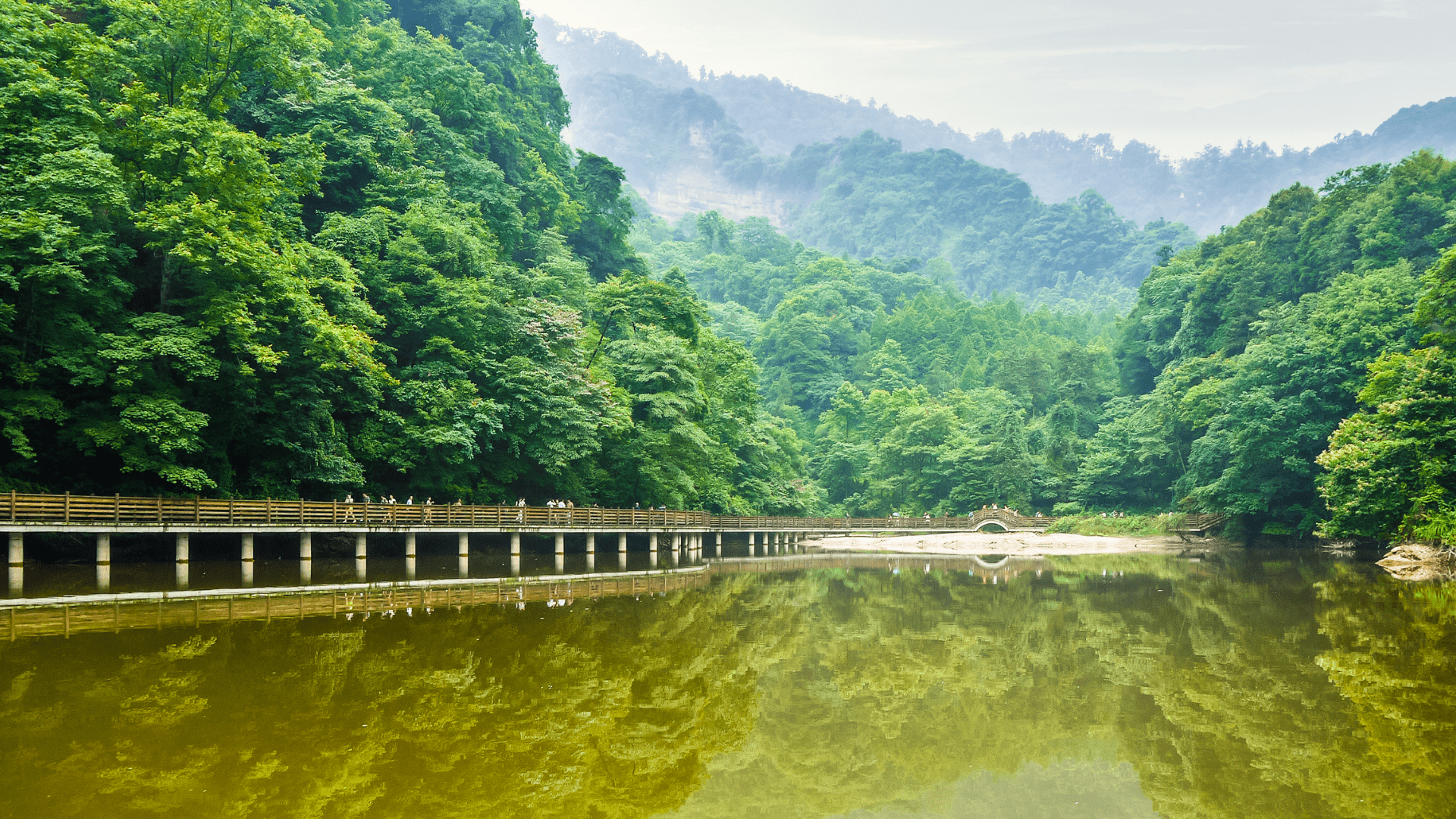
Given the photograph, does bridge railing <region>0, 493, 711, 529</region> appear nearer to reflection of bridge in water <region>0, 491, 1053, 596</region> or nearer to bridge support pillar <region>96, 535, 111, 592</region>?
reflection of bridge in water <region>0, 491, 1053, 596</region>

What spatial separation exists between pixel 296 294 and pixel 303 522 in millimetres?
5984

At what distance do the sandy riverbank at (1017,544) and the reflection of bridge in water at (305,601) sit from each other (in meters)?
18.7

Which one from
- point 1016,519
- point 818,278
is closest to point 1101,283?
point 818,278

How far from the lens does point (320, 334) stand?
2530 cm

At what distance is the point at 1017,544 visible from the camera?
2079 inches

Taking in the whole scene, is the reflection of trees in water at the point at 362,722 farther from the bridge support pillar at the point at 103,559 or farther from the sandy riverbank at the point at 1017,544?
the sandy riverbank at the point at 1017,544

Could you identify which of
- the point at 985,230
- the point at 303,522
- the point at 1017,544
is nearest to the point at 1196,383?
the point at 1017,544

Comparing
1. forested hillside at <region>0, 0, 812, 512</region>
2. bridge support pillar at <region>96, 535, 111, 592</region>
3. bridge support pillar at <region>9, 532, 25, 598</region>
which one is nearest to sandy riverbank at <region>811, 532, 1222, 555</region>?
forested hillside at <region>0, 0, 812, 512</region>

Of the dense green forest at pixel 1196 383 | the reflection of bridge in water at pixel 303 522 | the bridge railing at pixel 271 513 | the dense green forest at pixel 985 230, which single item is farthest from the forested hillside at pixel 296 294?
the dense green forest at pixel 985 230

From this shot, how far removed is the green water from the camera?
882cm

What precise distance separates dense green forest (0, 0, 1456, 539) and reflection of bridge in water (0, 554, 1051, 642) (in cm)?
432

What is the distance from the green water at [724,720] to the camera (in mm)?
8820

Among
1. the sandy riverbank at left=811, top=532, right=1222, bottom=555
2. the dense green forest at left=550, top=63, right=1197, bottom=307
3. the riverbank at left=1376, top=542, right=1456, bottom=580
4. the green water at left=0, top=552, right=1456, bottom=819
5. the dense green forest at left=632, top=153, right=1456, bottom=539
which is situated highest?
the dense green forest at left=550, top=63, right=1197, bottom=307

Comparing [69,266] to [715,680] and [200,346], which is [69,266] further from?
[715,680]
